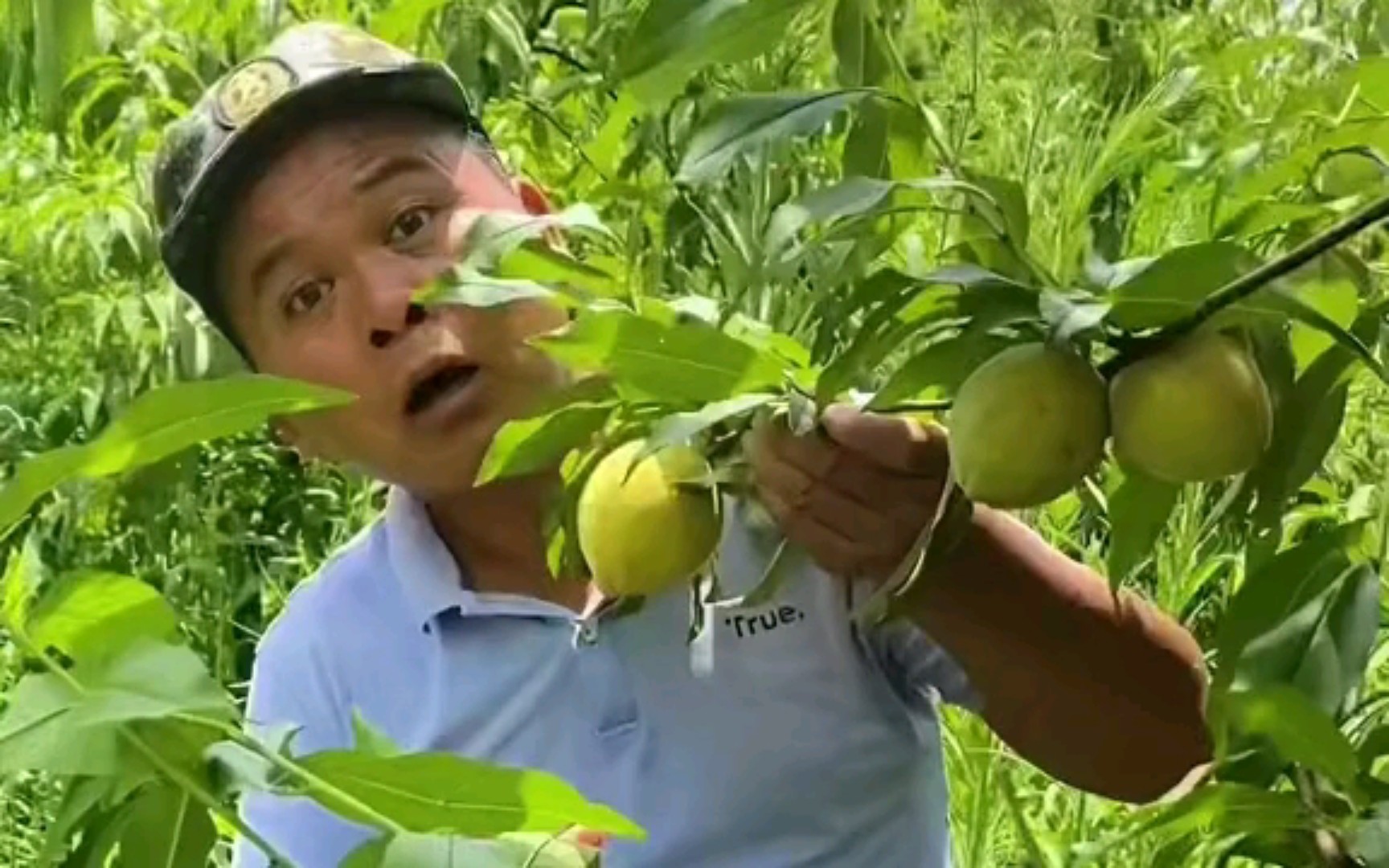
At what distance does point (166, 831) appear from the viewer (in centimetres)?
62

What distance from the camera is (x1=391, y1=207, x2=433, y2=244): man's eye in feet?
4.09

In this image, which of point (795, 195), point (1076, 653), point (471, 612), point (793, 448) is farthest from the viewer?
point (471, 612)

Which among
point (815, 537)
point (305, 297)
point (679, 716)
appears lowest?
point (679, 716)

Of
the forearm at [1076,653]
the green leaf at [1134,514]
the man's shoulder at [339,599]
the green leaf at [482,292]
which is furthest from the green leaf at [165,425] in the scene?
the man's shoulder at [339,599]

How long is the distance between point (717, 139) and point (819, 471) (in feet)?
0.48

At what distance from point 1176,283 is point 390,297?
0.68m

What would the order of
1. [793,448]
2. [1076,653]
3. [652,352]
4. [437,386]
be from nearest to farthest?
1. [652,352]
2. [793,448]
3. [1076,653]
4. [437,386]

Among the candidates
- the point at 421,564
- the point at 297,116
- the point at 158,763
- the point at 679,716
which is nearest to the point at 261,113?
the point at 297,116

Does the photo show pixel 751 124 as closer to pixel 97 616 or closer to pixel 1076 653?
pixel 97 616

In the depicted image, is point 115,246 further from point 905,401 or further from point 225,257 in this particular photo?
point 905,401

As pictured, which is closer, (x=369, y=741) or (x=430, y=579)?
(x=369, y=741)

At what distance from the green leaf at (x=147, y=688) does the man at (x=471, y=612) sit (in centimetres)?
56

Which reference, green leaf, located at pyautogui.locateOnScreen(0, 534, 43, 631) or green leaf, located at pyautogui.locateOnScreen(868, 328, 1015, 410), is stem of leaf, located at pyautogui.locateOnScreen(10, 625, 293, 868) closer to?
green leaf, located at pyautogui.locateOnScreen(0, 534, 43, 631)

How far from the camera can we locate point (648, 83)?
712mm
